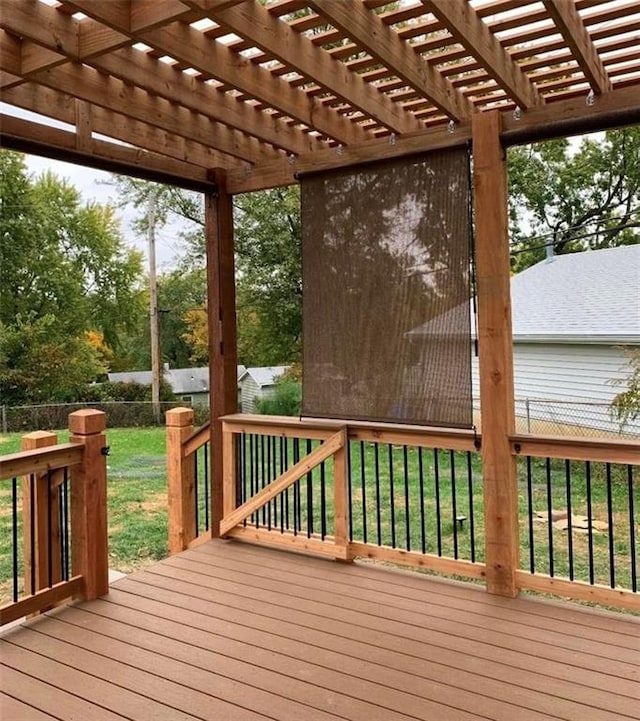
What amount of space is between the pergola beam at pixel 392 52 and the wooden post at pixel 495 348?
0.16 meters

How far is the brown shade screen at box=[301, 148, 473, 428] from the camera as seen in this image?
2805mm

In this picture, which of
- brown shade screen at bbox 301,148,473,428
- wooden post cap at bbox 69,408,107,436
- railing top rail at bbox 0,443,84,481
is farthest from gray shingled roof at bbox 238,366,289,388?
railing top rail at bbox 0,443,84,481

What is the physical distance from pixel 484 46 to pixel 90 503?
2.69 meters

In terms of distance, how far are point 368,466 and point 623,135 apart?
7452mm

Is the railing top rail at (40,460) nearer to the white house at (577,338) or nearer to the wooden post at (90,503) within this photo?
the wooden post at (90,503)

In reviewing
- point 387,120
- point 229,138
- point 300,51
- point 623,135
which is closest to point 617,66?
point 387,120

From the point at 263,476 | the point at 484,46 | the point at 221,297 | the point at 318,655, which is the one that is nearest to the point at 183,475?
the point at 263,476

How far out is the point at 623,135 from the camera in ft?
32.1

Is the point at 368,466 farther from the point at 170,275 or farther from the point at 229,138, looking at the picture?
the point at 170,275

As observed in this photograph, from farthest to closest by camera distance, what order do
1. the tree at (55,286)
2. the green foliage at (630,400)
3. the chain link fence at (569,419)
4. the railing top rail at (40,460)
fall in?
the tree at (55,286) < the chain link fence at (569,419) < the green foliage at (630,400) < the railing top rail at (40,460)

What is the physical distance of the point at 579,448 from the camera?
2596 mm

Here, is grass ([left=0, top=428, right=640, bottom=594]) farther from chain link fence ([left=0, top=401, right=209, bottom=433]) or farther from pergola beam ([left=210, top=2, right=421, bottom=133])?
pergola beam ([left=210, top=2, right=421, bottom=133])

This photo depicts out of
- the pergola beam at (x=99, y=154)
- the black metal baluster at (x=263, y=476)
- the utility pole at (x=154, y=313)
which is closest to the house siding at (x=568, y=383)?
the black metal baluster at (x=263, y=476)

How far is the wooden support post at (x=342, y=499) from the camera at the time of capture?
3248 mm
